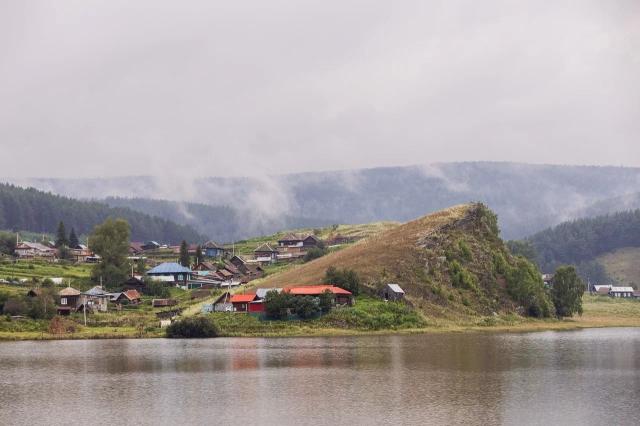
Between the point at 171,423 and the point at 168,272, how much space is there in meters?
136

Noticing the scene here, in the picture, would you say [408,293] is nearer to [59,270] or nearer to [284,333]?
[284,333]

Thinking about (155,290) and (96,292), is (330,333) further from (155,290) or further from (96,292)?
(155,290)

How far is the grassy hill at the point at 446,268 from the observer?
148 meters

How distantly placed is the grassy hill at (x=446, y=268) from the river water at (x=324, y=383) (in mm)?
37356

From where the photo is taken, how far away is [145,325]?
132750 mm

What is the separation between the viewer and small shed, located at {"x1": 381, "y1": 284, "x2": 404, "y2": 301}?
14075cm

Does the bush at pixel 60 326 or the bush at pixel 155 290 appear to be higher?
the bush at pixel 155 290

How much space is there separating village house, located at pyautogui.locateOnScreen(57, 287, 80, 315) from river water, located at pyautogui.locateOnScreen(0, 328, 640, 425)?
105ft

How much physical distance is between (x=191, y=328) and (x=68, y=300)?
1269 inches

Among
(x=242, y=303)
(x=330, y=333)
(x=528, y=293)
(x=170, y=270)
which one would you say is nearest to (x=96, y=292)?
(x=242, y=303)

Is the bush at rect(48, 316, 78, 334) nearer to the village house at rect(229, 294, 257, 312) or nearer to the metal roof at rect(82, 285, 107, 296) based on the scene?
the metal roof at rect(82, 285, 107, 296)

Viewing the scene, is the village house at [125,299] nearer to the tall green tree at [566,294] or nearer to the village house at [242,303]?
the village house at [242,303]

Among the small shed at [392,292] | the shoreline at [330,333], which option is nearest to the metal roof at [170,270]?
the small shed at [392,292]

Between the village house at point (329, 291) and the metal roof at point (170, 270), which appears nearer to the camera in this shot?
the village house at point (329, 291)
